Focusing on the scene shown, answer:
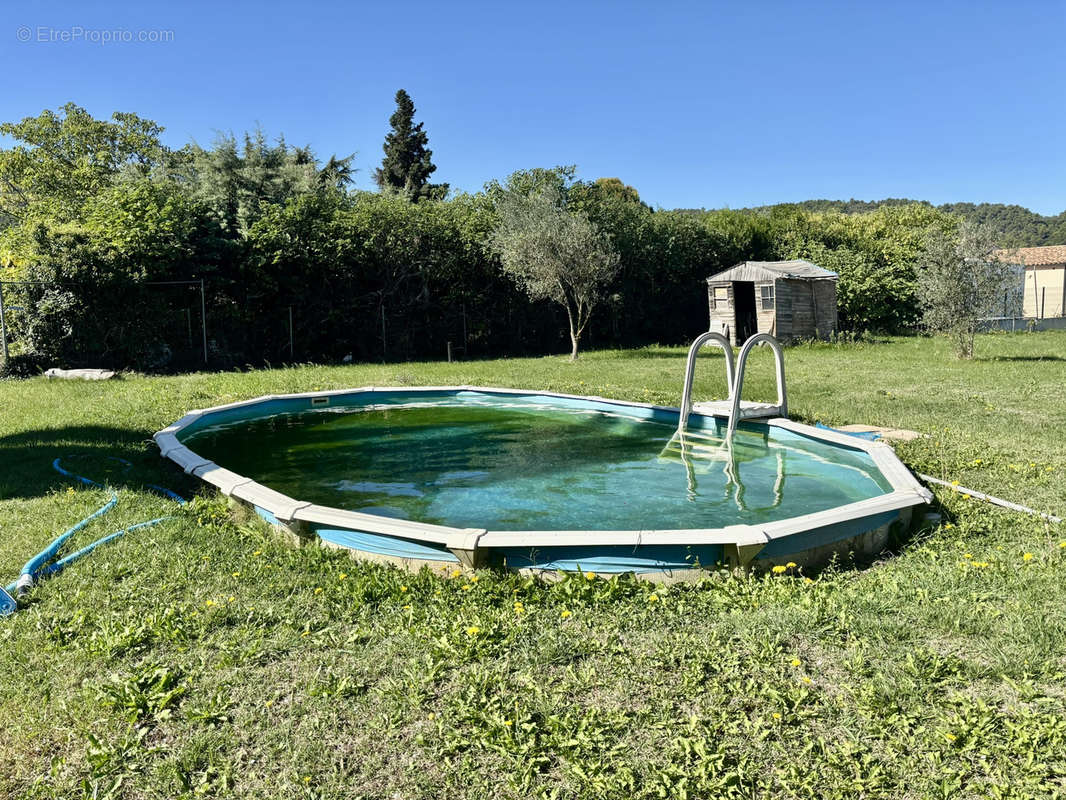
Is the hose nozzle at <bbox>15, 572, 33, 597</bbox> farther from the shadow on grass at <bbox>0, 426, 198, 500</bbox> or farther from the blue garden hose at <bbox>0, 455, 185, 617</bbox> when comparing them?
the shadow on grass at <bbox>0, 426, 198, 500</bbox>

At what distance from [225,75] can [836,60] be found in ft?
60.3

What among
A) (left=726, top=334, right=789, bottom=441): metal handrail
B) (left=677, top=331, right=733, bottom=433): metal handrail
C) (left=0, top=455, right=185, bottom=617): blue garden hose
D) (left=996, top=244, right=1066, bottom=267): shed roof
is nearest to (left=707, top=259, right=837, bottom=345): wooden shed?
(left=726, top=334, right=789, bottom=441): metal handrail

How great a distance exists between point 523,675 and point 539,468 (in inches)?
166

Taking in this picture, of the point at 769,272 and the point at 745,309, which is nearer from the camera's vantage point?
the point at 769,272

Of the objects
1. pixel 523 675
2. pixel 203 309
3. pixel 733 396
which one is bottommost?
pixel 523 675

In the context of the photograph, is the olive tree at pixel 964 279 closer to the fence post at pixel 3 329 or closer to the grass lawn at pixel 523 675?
the grass lawn at pixel 523 675

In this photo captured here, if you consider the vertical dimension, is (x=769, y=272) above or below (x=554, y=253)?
below

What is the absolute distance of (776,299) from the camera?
20969 mm

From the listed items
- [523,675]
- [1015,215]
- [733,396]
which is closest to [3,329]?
[733,396]

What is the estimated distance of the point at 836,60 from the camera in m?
22.1

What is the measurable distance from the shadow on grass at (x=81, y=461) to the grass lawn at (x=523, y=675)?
0.91 metres

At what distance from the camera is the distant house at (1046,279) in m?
39.0

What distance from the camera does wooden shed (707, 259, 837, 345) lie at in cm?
2112

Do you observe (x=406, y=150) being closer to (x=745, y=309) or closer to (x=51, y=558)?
(x=745, y=309)
